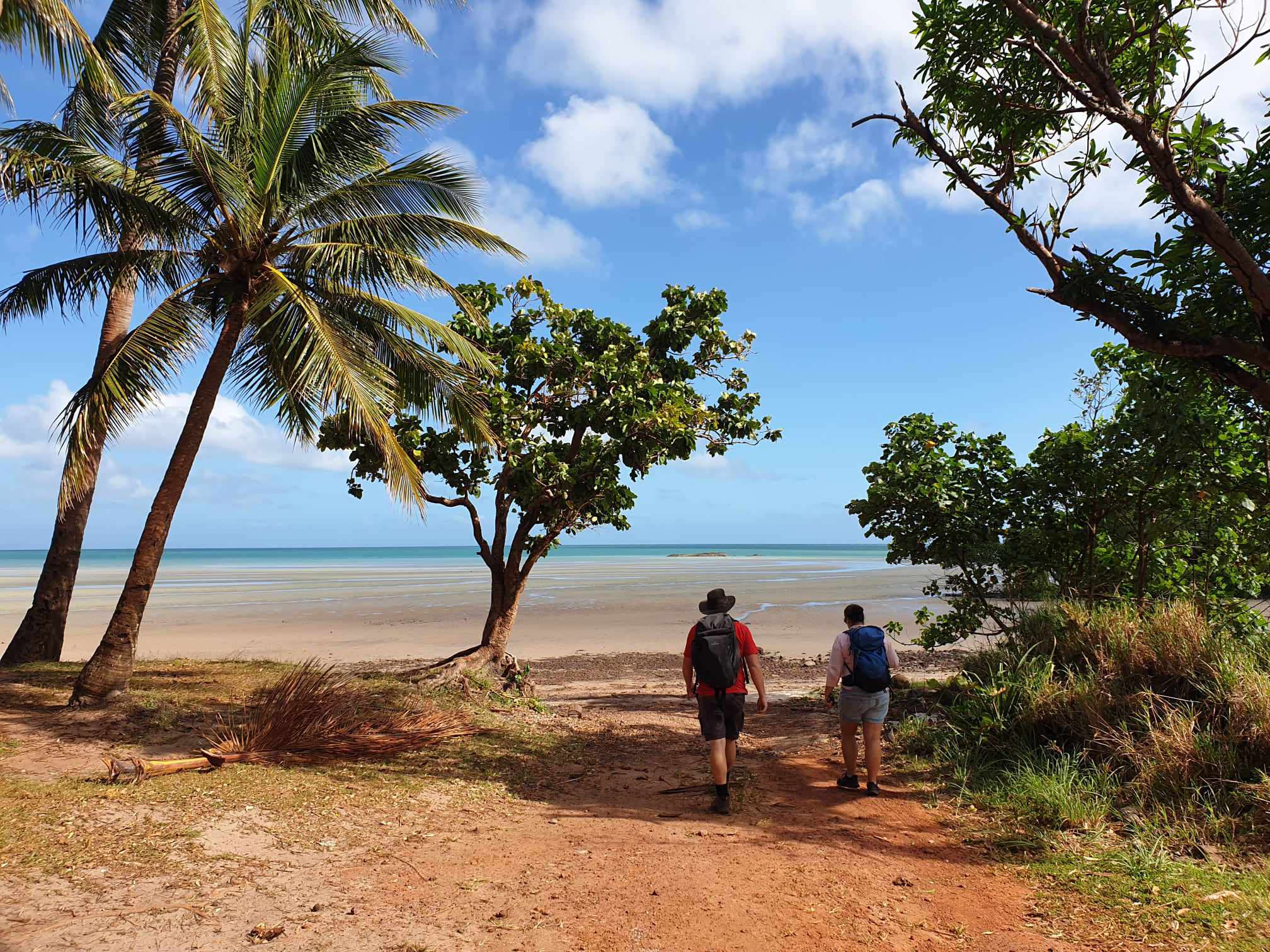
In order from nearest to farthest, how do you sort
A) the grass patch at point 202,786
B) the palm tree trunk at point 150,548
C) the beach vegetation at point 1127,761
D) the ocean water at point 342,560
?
the beach vegetation at point 1127,761
the grass patch at point 202,786
the palm tree trunk at point 150,548
the ocean water at point 342,560

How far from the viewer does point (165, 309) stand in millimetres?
9188

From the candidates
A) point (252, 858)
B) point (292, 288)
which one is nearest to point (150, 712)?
point (252, 858)

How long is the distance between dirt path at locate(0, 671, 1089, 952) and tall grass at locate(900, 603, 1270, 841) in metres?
1.01

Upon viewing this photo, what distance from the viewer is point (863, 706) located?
7031 mm

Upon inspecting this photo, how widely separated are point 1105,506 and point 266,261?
414 inches

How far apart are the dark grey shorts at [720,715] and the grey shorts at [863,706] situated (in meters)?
1.04

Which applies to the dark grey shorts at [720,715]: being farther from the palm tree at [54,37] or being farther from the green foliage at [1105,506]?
the palm tree at [54,37]

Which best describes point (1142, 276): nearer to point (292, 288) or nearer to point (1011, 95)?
point (1011, 95)

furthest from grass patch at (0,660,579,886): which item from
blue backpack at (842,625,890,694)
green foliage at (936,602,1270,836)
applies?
green foliage at (936,602,1270,836)

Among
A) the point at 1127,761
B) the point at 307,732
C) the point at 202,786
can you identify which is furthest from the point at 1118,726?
the point at 202,786

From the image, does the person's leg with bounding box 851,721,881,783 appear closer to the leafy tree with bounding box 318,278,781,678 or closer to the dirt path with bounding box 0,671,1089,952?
the dirt path with bounding box 0,671,1089,952

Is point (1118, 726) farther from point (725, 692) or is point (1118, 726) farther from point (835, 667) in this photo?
point (725, 692)

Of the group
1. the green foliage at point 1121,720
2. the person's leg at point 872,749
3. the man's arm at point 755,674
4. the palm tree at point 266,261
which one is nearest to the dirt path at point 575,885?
A: the person's leg at point 872,749

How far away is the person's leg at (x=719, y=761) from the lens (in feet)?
21.5
